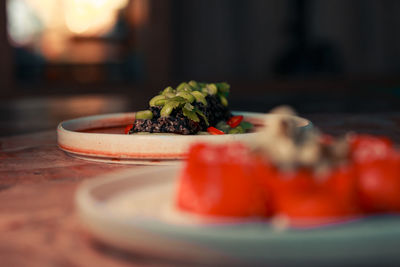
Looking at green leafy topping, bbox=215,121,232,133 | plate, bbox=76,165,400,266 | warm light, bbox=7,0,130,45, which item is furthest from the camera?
warm light, bbox=7,0,130,45

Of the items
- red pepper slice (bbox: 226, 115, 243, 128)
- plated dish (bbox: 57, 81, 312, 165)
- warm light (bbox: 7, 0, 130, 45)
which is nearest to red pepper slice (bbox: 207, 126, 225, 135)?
plated dish (bbox: 57, 81, 312, 165)

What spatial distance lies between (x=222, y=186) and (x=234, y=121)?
2.43 ft

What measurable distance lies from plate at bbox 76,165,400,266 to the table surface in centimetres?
3

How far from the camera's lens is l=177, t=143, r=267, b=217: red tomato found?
0.45 m

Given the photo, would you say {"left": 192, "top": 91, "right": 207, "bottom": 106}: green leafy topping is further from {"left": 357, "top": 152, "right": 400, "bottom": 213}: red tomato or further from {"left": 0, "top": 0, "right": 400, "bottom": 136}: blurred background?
{"left": 0, "top": 0, "right": 400, "bottom": 136}: blurred background

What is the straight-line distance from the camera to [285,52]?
6.64 metres

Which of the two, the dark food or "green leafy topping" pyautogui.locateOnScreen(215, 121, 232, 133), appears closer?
the dark food

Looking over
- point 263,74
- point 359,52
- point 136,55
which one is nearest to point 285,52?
point 263,74

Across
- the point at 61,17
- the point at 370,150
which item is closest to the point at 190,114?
the point at 370,150

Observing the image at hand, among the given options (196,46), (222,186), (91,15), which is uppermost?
(91,15)

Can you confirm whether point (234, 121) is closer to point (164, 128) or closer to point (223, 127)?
point (223, 127)

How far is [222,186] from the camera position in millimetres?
459

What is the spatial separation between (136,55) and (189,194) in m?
5.62

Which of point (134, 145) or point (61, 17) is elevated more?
point (61, 17)
